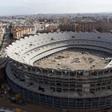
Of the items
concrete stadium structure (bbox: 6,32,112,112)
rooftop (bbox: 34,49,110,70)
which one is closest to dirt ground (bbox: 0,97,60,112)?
concrete stadium structure (bbox: 6,32,112,112)

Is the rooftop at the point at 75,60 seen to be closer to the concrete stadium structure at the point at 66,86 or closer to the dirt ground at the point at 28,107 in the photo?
the concrete stadium structure at the point at 66,86

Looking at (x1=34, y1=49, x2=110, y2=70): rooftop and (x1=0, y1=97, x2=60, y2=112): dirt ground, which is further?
(x1=34, y1=49, x2=110, y2=70): rooftop

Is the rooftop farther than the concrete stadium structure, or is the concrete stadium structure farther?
the rooftop

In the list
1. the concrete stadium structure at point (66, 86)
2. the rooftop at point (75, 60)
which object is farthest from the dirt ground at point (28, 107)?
the rooftop at point (75, 60)

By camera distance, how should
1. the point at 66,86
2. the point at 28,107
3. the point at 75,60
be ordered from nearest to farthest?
the point at 28,107, the point at 66,86, the point at 75,60

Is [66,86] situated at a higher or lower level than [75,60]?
higher

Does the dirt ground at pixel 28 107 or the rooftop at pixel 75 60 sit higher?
the rooftop at pixel 75 60

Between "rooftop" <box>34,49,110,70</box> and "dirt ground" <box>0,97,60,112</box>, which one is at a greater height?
"rooftop" <box>34,49,110,70</box>

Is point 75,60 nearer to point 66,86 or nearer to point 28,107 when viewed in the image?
point 66,86

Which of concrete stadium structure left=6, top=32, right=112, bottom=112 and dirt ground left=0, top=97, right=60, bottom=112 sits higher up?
concrete stadium structure left=6, top=32, right=112, bottom=112

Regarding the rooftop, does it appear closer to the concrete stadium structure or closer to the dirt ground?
the concrete stadium structure

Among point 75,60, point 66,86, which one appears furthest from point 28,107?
point 75,60

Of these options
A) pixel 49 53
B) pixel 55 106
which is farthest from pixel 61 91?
pixel 49 53
